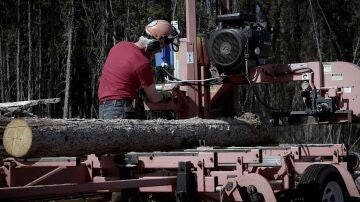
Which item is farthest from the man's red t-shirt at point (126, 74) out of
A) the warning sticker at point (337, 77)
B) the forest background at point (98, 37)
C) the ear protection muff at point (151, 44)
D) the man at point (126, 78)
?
the forest background at point (98, 37)

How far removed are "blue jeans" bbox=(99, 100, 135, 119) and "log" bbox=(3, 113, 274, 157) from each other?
494 mm

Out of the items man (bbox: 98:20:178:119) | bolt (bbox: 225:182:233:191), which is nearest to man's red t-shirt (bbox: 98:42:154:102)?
man (bbox: 98:20:178:119)

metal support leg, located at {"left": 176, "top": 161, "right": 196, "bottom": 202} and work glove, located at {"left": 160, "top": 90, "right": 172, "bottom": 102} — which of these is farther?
work glove, located at {"left": 160, "top": 90, "right": 172, "bottom": 102}

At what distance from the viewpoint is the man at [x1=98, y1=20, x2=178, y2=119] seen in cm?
727

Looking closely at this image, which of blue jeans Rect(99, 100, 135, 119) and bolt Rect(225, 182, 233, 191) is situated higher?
blue jeans Rect(99, 100, 135, 119)

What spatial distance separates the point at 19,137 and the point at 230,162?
2.06 m

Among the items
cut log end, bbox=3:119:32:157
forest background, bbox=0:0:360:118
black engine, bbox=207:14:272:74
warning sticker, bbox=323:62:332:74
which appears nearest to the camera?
cut log end, bbox=3:119:32:157

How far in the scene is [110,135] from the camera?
6246 millimetres

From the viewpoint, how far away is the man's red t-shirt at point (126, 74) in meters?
7.26

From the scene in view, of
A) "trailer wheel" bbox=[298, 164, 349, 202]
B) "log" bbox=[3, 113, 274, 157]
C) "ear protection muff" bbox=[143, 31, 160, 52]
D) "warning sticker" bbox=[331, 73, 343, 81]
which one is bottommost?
"trailer wheel" bbox=[298, 164, 349, 202]

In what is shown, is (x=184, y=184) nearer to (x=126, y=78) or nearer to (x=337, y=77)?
(x=126, y=78)

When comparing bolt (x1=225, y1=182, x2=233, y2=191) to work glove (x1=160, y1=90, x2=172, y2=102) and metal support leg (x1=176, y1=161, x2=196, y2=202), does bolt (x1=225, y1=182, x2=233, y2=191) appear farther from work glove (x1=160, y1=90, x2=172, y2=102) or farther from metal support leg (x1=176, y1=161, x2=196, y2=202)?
work glove (x1=160, y1=90, x2=172, y2=102)

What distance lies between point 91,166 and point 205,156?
45.7 inches

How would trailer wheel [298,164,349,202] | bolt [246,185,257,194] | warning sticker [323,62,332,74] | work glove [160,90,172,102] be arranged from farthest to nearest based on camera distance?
1. work glove [160,90,172,102]
2. warning sticker [323,62,332,74]
3. trailer wheel [298,164,349,202]
4. bolt [246,185,257,194]
